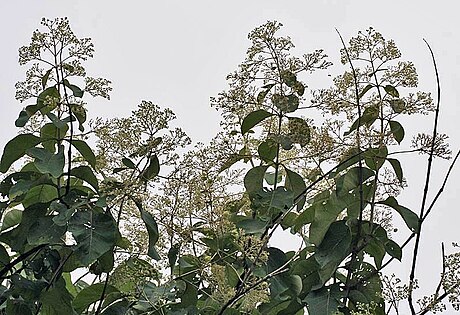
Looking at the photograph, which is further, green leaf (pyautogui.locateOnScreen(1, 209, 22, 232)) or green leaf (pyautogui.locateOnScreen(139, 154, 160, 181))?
green leaf (pyautogui.locateOnScreen(1, 209, 22, 232))

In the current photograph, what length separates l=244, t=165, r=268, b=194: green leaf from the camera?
0.96m

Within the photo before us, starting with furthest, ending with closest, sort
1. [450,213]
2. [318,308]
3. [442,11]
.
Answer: [442,11] < [450,213] < [318,308]

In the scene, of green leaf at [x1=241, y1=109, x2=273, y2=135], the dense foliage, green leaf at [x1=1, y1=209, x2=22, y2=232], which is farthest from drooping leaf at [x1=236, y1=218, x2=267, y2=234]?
green leaf at [x1=1, y1=209, x2=22, y2=232]

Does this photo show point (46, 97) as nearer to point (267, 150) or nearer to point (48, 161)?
point (48, 161)

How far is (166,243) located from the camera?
38.1 inches

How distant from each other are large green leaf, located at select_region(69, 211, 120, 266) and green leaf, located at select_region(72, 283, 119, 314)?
0.28ft

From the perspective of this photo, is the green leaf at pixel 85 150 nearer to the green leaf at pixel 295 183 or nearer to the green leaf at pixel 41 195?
the green leaf at pixel 41 195

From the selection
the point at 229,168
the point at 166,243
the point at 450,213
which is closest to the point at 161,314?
the point at 166,243

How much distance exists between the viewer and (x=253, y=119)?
3.08 ft

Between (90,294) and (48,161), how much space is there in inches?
6.8

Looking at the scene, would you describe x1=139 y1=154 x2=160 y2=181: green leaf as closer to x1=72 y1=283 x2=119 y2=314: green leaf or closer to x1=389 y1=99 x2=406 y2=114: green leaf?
x1=72 y1=283 x2=119 y2=314: green leaf

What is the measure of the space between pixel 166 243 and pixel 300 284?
0.17 metres

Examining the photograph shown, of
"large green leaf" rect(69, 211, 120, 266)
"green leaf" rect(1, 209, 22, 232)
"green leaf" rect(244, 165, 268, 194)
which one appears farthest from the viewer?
"green leaf" rect(1, 209, 22, 232)

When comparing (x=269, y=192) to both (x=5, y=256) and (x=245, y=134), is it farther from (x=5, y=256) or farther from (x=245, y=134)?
(x=5, y=256)
